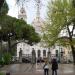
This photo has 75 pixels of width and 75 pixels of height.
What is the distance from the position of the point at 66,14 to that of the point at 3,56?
13.3 m

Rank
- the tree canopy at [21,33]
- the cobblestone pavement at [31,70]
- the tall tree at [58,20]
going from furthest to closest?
the tree canopy at [21,33], the tall tree at [58,20], the cobblestone pavement at [31,70]

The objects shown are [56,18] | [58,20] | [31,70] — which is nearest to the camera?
[31,70]

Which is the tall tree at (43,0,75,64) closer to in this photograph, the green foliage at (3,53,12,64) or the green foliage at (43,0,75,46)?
the green foliage at (43,0,75,46)

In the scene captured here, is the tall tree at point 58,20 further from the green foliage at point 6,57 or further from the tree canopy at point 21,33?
the green foliage at point 6,57

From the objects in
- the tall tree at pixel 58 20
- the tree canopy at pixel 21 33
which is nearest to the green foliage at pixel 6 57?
the tree canopy at pixel 21 33

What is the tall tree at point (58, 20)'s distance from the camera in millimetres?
64062

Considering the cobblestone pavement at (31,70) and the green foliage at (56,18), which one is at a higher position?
the green foliage at (56,18)

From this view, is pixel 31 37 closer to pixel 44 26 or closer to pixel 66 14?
pixel 44 26

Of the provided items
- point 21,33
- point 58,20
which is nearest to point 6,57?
point 58,20

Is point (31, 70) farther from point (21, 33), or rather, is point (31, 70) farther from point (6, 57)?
point (21, 33)

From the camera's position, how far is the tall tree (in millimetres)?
64062

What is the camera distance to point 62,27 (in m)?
64.2

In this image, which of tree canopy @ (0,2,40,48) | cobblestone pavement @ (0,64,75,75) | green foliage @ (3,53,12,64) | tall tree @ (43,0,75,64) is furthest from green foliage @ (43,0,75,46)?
Answer: cobblestone pavement @ (0,64,75,75)

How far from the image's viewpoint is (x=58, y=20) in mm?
64250
